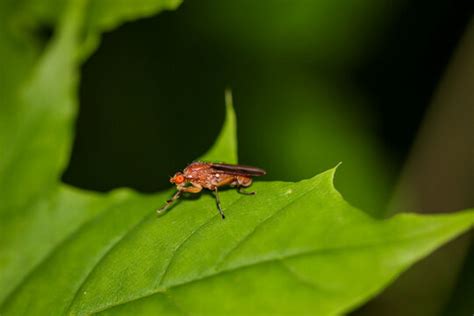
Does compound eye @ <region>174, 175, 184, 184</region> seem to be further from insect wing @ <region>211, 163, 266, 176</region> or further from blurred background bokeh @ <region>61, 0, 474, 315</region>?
blurred background bokeh @ <region>61, 0, 474, 315</region>

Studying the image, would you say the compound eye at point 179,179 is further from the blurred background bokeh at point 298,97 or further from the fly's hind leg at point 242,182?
the blurred background bokeh at point 298,97

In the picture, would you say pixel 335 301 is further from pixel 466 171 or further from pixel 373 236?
pixel 466 171

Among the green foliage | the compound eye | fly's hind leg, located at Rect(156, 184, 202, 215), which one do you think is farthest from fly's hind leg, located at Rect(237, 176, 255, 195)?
the compound eye

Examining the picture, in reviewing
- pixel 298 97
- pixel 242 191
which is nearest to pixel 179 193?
pixel 242 191

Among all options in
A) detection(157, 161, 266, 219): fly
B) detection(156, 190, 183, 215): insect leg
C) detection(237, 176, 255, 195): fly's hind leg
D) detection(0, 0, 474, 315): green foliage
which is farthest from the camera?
detection(157, 161, 266, 219): fly

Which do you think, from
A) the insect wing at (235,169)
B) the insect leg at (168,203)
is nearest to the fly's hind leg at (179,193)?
the insect leg at (168,203)

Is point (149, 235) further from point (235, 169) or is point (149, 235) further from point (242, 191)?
point (235, 169)
